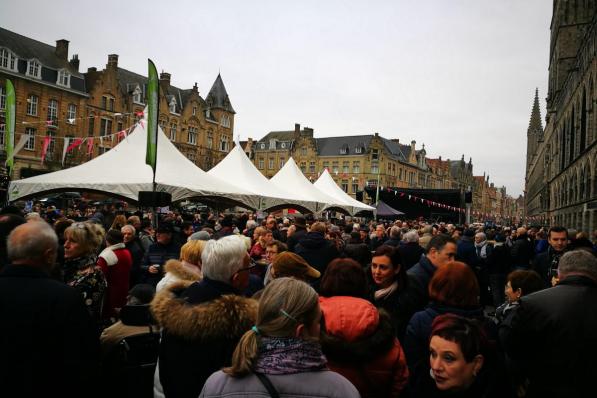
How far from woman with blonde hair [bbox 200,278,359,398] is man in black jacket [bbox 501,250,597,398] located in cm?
185

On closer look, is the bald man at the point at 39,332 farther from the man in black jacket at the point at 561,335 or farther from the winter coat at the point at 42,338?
the man in black jacket at the point at 561,335

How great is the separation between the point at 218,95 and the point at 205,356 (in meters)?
60.4

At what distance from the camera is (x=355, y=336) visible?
240cm

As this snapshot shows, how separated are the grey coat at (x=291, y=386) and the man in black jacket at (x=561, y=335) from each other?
186 centimetres

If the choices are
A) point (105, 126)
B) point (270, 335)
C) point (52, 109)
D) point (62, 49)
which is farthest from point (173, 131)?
point (270, 335)

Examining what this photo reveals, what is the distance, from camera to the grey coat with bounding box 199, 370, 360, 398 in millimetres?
1599

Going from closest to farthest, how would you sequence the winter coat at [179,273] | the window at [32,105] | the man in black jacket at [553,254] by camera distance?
the winter coat at [179,273] < the man in black jacket at [553,254] < the window at [32,105]

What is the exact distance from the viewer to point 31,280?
7.97 ft

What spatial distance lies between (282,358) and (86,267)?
2.43 m

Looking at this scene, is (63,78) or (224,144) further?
(224,144)

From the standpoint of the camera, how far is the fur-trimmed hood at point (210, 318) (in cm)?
214

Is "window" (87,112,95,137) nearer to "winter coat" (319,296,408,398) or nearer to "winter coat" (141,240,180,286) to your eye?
"winter coat" (141,240,180,286)

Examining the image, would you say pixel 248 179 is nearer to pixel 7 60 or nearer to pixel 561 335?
pixel 561 335

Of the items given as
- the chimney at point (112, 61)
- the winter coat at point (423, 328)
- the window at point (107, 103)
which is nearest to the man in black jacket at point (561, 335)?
the winter coat at point (423, 328)
